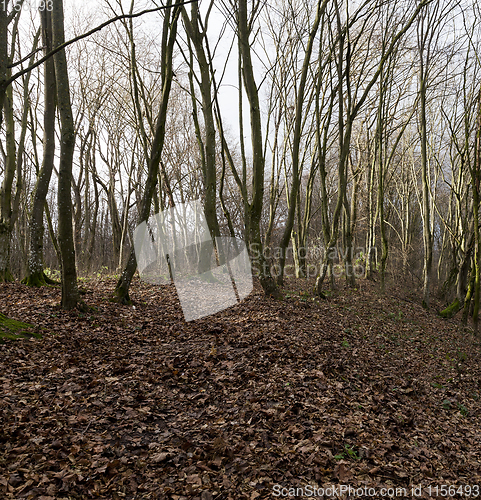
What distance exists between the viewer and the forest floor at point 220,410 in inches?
107

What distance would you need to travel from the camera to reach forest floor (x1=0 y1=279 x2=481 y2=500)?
2713 mm

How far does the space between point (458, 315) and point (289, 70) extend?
10.4m

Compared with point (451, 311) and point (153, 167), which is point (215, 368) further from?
point (451, 311)

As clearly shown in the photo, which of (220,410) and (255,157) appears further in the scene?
(255,157)

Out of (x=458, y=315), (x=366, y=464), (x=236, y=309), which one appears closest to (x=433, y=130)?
(x=458, y=315)

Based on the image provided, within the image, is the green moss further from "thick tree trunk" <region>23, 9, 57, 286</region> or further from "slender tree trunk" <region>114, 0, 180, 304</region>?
"thick tree trunk" <region>23, 9, 57, 286</region>

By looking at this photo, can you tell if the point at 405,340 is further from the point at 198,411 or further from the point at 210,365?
the point at 198,411

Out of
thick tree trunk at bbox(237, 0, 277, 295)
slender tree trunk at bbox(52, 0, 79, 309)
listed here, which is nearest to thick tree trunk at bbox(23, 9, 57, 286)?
slender tree trunk at bbox(52, 0, 79, 309)

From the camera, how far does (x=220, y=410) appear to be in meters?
3.76

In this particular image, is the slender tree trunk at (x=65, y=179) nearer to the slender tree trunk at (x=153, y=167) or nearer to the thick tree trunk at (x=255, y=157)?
the slender tree trunk at (x=153, y=167)

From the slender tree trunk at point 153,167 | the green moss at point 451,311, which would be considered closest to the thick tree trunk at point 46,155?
the slender tree trunk at point 153,167

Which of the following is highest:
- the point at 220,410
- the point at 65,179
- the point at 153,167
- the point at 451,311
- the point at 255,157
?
the point at 255,157

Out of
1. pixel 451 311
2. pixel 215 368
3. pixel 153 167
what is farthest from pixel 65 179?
pixel 451 311

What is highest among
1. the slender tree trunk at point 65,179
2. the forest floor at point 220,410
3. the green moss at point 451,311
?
the slender tree trunk at point 65,179
